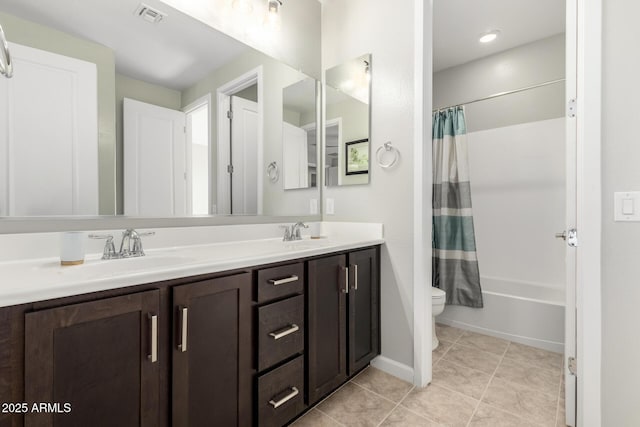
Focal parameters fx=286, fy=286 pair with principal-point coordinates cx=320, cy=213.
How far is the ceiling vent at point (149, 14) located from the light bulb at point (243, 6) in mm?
451

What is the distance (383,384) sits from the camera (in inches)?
67.9

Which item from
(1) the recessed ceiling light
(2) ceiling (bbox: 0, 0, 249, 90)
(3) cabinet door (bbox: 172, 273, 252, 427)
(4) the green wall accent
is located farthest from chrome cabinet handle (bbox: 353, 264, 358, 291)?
(1) the recessed ceiling light

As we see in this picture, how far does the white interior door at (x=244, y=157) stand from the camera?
1784 millimetres

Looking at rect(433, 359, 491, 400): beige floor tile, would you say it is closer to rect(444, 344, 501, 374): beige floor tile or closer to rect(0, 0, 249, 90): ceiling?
rect(444, 344, 501, 374): beige floor tile

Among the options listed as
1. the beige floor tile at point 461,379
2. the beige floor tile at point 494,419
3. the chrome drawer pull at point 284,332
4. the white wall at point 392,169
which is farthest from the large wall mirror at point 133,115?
the beige floor tile at point 494,419

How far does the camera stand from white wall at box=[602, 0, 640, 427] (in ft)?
3.87

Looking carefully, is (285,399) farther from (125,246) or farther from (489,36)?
(489,36)

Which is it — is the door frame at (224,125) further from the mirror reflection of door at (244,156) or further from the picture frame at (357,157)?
the picture frame at (357,157)

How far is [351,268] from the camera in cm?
163

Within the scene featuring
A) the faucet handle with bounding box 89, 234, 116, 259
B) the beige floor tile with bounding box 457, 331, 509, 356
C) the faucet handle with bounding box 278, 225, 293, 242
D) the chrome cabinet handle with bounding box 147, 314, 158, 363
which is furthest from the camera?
the beige floor tile with bounding box 457, 331, 509, 356

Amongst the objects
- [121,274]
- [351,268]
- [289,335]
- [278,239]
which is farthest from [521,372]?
[121,274]

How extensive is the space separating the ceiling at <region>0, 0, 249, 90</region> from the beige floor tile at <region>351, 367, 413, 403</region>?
6.53 ft

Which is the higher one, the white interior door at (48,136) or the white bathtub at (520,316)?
the white interior door at (48,136)

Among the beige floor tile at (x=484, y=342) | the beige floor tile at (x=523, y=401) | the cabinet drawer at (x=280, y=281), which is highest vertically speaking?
the cabinet drawer at (x=280, y=281)
